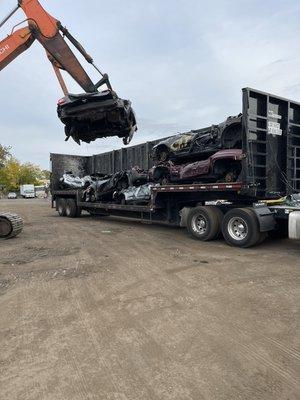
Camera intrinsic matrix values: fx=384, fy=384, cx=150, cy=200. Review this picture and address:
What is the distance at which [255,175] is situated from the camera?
8812 millimetres

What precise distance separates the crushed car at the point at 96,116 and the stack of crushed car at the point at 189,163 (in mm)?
1268

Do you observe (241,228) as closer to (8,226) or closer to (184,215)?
(184,215)

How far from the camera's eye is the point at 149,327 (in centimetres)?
404

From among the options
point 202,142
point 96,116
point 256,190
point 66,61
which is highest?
point 66,61

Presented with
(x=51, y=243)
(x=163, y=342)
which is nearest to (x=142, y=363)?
(x=163, y=342)

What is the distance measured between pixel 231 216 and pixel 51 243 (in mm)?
4366

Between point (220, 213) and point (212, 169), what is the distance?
43.8 inches

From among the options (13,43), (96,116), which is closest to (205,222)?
(96,116)

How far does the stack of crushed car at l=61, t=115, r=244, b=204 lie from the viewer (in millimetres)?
9328

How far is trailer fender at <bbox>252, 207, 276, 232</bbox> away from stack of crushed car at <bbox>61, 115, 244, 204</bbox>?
1.16 m

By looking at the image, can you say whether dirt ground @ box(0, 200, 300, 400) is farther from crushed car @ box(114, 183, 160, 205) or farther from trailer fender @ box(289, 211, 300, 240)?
crushed car @ box(114, 183, 160, 205)

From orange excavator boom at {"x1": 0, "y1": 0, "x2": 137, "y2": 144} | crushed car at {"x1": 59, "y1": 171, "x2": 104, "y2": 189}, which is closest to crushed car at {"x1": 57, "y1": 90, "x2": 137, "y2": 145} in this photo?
orange excavator boom at {"x1": 0, "y1": 0, "x2": 137, "y2": 144}

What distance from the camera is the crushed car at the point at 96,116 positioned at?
1021cm

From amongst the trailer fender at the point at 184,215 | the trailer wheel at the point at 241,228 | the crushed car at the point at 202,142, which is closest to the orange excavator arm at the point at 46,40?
the crushed car at the point at 202,142
